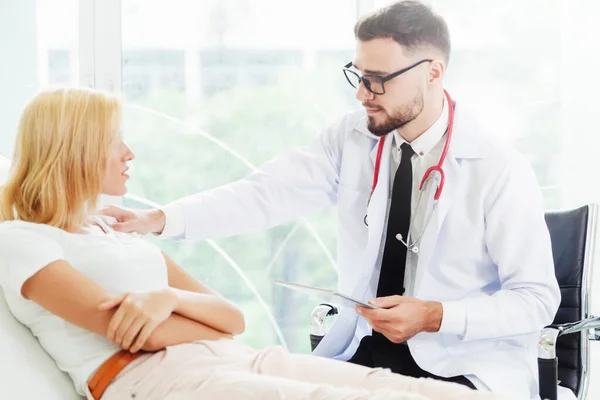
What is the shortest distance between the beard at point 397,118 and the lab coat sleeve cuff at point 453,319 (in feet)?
1.71

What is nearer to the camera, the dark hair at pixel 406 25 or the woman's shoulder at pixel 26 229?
the woman's shoulder at pixel 26 229

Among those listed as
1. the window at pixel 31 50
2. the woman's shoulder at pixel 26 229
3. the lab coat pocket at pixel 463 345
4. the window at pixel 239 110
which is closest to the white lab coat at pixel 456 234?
the lab coat pocket at pixel 463 345

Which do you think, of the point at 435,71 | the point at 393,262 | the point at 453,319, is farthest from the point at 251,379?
the point at 435,71

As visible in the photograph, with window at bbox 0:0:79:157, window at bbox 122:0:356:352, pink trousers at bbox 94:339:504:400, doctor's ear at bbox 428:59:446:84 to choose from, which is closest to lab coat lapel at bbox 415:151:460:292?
doctor's ear at bbox 428:59:446:84

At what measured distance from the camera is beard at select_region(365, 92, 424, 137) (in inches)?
84.9

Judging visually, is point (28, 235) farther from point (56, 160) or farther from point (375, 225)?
point (375, 225)

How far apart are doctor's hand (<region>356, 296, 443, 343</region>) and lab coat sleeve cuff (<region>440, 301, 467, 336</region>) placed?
1 centimetres

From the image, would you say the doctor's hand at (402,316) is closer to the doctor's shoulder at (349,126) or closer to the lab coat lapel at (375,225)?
the lab coat lapel at (375,225)

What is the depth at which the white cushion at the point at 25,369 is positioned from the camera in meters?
1.47

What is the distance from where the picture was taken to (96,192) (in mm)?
1694

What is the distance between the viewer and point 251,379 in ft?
4.46

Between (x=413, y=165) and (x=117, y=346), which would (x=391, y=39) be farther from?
(x=117, y=346)

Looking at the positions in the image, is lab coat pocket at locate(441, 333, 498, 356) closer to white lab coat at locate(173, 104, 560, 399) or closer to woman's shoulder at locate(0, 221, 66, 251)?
white lab coat at locate(173, 104, 560, 399)

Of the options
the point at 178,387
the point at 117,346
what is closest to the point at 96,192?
the point at 117,346
